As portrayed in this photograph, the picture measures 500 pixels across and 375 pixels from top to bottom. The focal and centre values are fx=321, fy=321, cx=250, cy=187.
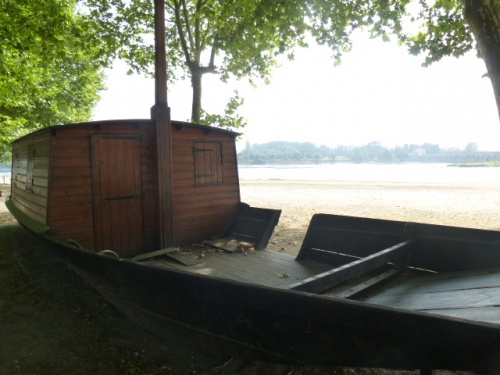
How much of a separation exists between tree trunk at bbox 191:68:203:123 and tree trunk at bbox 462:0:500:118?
10583mm

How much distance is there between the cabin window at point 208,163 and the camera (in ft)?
25.2

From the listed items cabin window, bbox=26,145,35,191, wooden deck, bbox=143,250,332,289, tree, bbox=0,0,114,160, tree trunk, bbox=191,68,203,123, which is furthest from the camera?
tree trunk, bbox=191,68,203,123

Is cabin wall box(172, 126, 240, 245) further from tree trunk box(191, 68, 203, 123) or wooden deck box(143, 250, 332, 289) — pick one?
tree trunk box(191, 68, 203, 123)

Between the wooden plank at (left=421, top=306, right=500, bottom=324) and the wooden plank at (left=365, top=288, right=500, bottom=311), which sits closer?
the wooden plank at (left=421, top=306, right=500, bottom=324)

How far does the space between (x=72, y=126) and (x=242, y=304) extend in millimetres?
5147

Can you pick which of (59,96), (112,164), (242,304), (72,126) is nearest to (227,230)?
(112,164)

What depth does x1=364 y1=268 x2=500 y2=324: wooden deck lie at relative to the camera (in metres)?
2.44

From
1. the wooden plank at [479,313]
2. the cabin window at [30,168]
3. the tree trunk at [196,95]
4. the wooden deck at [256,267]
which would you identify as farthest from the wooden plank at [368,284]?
the tree trunk at [196,95]

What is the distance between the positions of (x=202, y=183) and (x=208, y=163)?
522 mm

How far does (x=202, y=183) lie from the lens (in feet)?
25.6

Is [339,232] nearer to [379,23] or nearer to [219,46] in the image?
[379,23]

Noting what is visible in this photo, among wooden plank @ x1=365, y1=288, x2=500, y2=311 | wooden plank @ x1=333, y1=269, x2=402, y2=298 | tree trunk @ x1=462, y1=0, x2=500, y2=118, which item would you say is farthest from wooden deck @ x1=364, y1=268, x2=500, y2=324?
tree trunk @ x1=462, y1=0, x2=500, y2=118

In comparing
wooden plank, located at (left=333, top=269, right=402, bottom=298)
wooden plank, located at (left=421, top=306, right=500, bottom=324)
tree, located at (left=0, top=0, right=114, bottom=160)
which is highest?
tree, located at (left=0, top=0, right=114, bottom=160)

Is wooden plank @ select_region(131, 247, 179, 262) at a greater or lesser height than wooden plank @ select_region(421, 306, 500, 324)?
lesser
